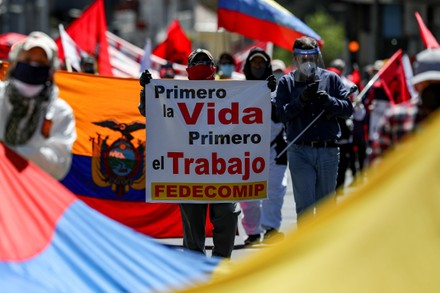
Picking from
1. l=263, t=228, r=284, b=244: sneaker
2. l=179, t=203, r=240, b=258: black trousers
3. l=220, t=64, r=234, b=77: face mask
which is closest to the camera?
l=179, t=203, r=240, b=258: black trousers

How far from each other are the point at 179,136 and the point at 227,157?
0.42 metres

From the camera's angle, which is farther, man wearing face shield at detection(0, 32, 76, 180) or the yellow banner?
man wearing face shield at detection(0, 32, 76, 180)

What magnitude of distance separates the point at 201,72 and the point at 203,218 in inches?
46.3

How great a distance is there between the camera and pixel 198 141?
34.4 ft

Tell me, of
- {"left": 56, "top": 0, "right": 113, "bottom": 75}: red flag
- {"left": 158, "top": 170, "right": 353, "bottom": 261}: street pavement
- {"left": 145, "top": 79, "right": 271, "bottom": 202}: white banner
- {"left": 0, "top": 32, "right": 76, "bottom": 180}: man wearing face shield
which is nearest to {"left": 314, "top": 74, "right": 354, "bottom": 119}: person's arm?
{"left": 145, "top": 79, "right": 271, "bottom": 202}: white banner

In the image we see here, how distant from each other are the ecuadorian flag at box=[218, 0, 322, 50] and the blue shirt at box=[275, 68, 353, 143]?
401cm

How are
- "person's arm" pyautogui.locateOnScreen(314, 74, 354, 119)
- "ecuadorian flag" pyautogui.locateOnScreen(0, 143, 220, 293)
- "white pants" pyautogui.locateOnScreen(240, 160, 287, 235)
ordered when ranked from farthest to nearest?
"white pants" pyautogui.locateOnScreen(240, 160, 287, 235) < "person's arm" pyautogui.locateOnScreen(314, 74, 354, 119) < "ecuadorian flag" pyautogui.locateOnScreen(0, 143, 220, 293)

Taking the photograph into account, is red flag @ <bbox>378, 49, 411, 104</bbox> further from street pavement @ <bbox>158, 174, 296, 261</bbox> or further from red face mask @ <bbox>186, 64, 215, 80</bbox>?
red face mask @ <bbox>186, 64, 215, 80</bbox>

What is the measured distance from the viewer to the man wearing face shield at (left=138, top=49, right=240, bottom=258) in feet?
32.6

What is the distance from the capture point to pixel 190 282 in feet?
20.2

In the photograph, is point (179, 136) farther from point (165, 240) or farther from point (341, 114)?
point (165, 240)

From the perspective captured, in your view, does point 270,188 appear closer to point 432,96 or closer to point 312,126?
point 312,126

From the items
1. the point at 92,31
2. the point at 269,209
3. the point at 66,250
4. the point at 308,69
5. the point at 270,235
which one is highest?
the point at 308,69

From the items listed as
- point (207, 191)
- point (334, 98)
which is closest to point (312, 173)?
point (334, 98)
